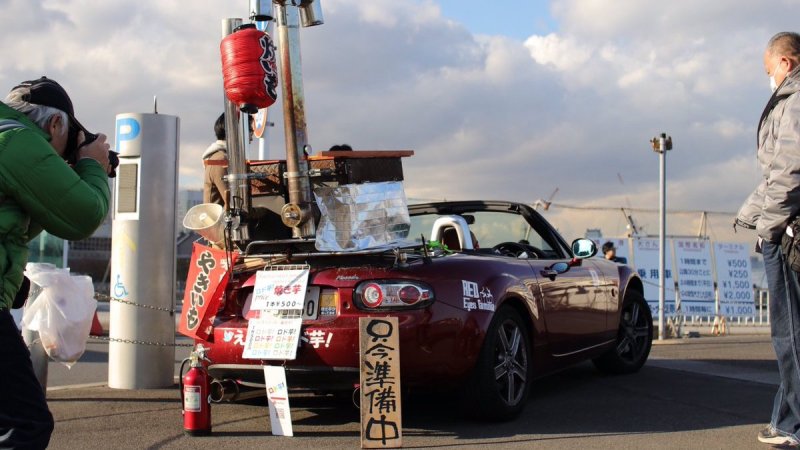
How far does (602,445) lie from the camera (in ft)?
15.8

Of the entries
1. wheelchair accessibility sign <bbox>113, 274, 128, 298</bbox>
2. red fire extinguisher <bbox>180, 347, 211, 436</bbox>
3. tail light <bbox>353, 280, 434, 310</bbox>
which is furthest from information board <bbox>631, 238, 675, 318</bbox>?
red fire extinguisher <bbox>180, 347, 211, 436</bbox>

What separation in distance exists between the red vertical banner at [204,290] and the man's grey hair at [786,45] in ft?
11.2

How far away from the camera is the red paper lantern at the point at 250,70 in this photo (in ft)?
18.4

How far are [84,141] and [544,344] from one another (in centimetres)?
402

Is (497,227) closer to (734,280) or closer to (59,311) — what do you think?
(59,311)

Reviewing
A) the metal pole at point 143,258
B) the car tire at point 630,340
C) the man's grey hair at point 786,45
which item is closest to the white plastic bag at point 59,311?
the metal pole at point 143,258

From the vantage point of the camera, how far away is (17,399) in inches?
97.1

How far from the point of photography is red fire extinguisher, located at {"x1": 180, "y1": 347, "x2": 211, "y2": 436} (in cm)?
507

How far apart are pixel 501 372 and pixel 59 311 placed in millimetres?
3244

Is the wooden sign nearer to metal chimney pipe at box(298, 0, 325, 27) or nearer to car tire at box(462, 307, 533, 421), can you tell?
car tire at box(462, 307, 533, 421)

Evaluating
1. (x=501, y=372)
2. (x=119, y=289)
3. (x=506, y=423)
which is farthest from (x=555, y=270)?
(x=119, y=289)

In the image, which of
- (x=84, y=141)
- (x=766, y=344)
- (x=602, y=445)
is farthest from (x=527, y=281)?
(x=766, y=344)

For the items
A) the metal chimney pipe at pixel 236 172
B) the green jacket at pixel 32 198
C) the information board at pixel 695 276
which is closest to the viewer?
the green jacket at pixel 32 198

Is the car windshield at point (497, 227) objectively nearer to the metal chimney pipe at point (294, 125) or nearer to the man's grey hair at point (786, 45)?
the metal chimney pipe at point (294, 125)
